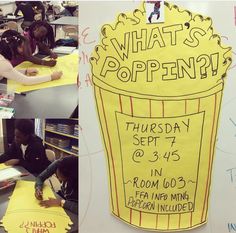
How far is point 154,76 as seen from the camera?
41.4 inches

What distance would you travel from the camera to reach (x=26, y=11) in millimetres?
1124

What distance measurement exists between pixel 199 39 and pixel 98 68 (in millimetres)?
313

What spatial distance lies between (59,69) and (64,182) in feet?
1.26

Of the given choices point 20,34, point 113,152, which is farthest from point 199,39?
point 20,34

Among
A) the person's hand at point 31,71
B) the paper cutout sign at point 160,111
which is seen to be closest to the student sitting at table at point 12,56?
the person's hand at point 31,71

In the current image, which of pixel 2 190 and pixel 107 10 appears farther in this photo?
pixel 2 190

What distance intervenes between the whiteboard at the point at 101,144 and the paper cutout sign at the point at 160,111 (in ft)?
0.07

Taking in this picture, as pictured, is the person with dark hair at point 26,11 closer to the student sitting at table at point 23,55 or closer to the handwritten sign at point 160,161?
A: the student sitting at table at point 23,55

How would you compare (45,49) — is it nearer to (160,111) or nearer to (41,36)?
(41,36)

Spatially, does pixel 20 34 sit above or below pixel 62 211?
above

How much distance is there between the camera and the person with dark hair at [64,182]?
3.80 feet

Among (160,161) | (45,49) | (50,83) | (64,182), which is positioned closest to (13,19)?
(45,49)

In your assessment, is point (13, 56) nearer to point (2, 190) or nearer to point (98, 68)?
point (98, 68)

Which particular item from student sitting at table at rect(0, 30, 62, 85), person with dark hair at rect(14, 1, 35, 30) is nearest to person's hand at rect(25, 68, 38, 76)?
student sitting at table at rect(0, 30, 62, 85)
